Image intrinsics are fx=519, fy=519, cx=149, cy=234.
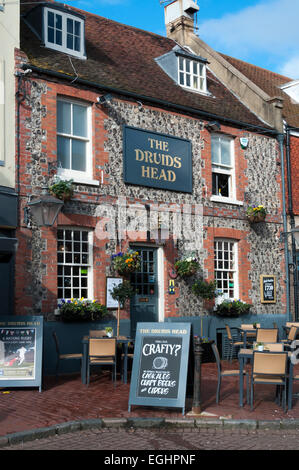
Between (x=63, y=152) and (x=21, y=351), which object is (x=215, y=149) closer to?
(x=63, y=152)

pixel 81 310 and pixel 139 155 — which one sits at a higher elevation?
pixel 139 155

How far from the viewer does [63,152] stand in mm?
12352

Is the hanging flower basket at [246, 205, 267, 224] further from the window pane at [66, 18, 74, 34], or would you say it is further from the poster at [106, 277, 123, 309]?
the window pane at [66, 18, 74, 34]

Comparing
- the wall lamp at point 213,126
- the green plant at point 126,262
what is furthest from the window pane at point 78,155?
the wall lamp at point 213,126

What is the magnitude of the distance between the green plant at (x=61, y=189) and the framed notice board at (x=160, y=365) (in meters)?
4.53

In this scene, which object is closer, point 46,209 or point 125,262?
point 46,209

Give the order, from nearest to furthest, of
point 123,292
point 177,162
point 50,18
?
point 123,292, point 50,18, point 177,162

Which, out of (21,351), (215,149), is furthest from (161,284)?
(21,351)

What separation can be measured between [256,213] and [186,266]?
3240mm

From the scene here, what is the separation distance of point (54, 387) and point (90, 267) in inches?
133

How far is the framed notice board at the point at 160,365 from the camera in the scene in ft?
Result: 25.5

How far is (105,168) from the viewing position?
12.9 m

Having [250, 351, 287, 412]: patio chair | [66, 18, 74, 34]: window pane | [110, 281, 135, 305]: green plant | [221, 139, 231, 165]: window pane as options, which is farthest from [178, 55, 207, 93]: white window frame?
[250, 351, 287, 412]: patio chair

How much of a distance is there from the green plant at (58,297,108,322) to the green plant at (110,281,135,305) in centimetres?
40
